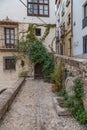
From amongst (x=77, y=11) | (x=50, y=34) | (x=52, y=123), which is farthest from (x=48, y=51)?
(x=52, y=123)

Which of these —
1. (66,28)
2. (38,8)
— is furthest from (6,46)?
(66,28)

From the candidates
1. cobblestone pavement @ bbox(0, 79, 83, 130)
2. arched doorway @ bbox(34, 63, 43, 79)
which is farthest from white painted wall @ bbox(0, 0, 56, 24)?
cobblestone pavement @ bbox(0, 79, 83, 130)

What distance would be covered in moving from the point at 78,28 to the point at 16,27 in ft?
17.8

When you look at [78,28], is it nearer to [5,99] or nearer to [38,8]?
[38,8]

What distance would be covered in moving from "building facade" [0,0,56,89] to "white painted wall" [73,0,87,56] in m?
2.20

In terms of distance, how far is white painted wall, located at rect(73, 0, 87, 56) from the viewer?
51.0 ft

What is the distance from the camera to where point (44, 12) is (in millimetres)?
16328

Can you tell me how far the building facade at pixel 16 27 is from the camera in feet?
51.9

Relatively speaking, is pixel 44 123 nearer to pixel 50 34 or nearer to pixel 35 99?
pixel 35 99

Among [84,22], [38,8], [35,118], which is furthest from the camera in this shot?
[38,8]

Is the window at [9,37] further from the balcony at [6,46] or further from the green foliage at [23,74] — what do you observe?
the green foliage at [23,74]

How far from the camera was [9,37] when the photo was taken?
16.2 meters

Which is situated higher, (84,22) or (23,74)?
(84,22)

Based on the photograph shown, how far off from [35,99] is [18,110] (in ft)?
5.42
